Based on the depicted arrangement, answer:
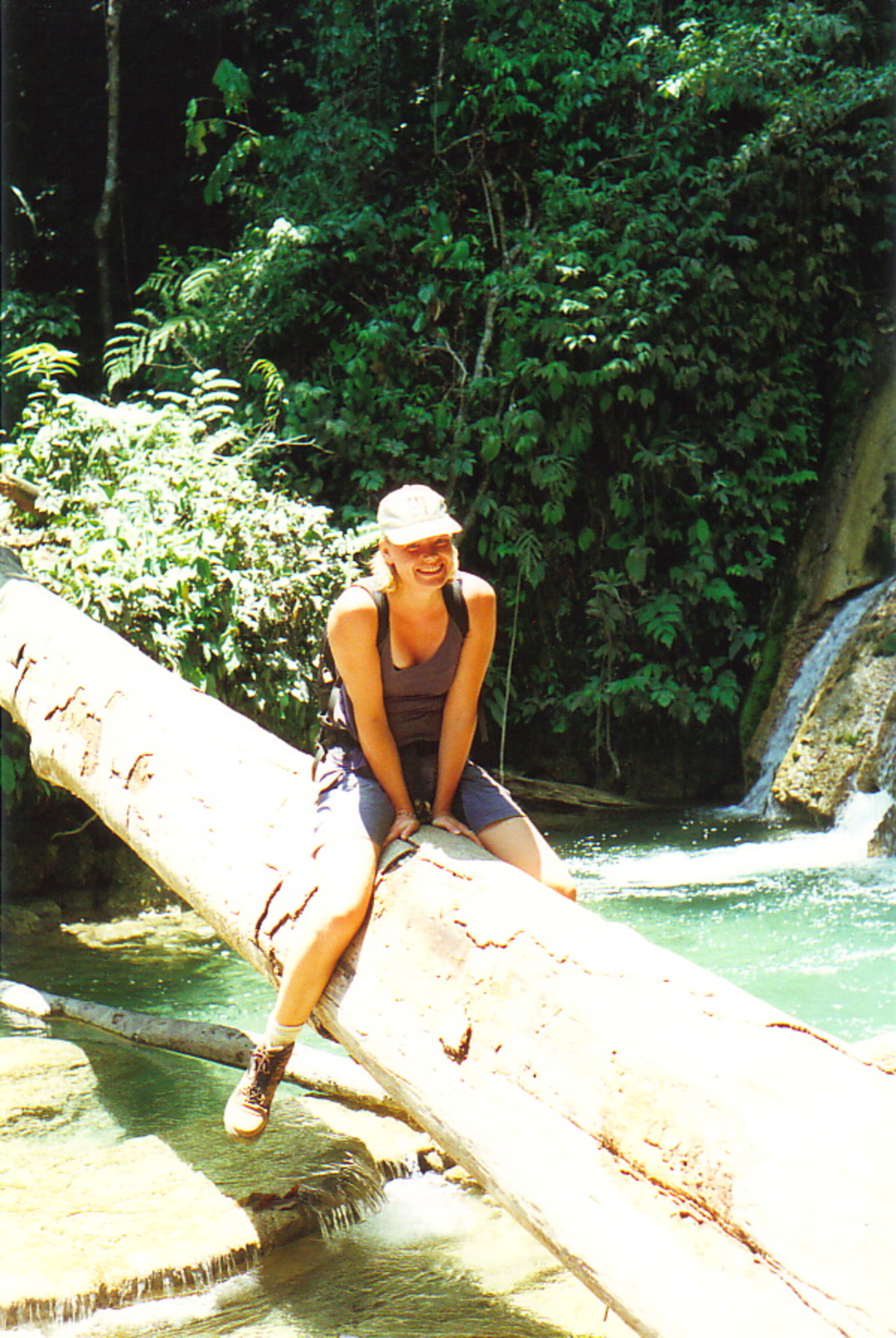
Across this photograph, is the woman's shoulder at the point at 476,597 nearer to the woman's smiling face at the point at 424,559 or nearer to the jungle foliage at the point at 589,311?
the woman's smiling face at the point at 424,559

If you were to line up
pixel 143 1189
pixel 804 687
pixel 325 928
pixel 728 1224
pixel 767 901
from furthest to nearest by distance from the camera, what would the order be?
pixel 804 687
pixel 767 901
pixel 143 1189
pixel 325 928
pixel 728 1224

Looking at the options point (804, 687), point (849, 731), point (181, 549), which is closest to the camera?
point (181, 549)

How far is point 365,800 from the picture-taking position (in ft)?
10.3

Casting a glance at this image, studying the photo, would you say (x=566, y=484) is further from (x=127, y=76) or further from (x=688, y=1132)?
(x=688, y=1132)

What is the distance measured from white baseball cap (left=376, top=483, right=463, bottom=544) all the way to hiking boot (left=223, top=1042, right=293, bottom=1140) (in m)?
1.40

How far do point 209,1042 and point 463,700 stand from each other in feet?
6.12

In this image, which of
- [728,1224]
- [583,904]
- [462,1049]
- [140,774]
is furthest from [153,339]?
[728,1224]

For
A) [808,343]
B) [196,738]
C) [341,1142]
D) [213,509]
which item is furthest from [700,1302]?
[808,343]

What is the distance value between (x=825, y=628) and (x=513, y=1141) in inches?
331

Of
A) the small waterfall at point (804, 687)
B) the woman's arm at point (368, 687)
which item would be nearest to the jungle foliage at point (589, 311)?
the small waterfall at point (804, 687)

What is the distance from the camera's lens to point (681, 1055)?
2.13m

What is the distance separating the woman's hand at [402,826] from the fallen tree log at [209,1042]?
96 centimetres

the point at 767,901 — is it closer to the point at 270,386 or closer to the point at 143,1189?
the point at 143,1189

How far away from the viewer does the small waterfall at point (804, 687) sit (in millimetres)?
9602
